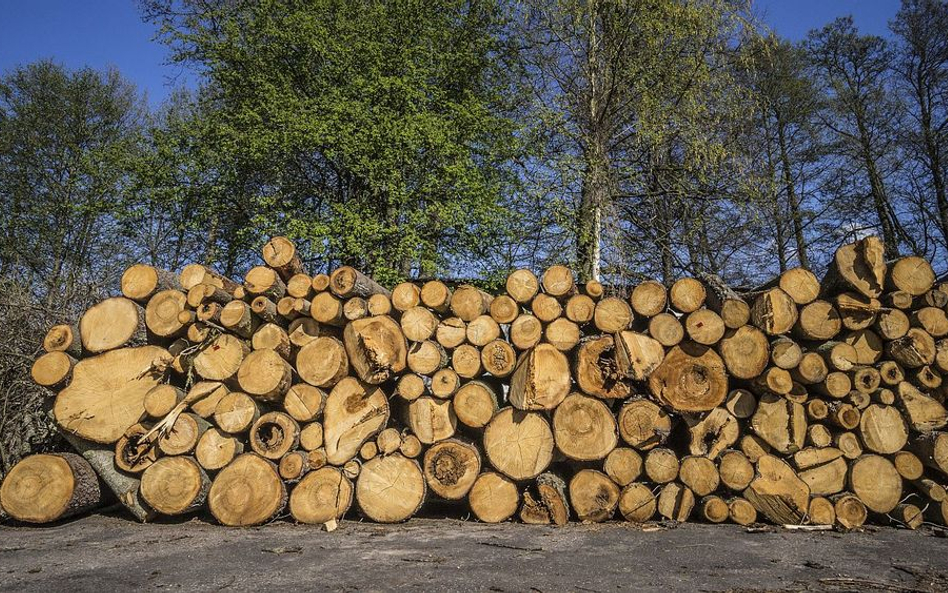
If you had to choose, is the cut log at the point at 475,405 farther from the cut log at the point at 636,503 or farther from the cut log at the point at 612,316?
the cut log at the point at 636,503

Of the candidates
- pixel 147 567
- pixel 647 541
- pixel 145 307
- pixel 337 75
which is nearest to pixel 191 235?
pixel 337 75

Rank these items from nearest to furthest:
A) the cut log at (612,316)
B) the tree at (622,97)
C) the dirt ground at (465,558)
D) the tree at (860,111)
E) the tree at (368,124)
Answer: the dirt ground at (465,558) → the cut log at (612,316) → the tree at (622,97) → the tree at (368,124) → the tree at (860,111)

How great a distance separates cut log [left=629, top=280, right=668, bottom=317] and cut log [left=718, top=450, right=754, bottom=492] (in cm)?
116

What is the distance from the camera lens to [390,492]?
4.34 meters

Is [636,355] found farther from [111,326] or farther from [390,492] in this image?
[111,326]

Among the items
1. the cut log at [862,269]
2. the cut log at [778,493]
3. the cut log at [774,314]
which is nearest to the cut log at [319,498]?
the cut log at [778,493]

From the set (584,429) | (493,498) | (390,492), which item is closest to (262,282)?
(390,492)

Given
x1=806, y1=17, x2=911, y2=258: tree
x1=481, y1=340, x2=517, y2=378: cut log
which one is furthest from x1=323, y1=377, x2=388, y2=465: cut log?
x1=806, y1=17, x2=911, y2=258: tree

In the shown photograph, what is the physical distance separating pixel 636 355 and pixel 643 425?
51 centimetres

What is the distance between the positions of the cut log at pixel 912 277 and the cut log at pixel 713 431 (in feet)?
5.26

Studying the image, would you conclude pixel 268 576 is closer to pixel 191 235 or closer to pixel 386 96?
pixel 386 96

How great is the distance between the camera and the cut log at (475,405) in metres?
4.41

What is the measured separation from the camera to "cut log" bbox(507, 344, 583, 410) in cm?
431

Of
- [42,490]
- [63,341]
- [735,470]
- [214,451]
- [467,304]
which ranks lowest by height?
[42,490]
